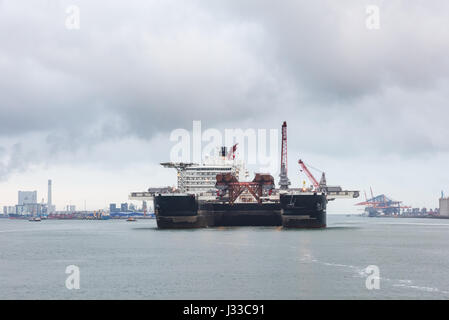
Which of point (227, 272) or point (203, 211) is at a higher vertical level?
point (203, 211)

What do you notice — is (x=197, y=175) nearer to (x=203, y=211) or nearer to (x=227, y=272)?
(x=203, y=211)

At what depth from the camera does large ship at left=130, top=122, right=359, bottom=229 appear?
389ft

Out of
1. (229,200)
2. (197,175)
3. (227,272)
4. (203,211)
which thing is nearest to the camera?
(227,272)

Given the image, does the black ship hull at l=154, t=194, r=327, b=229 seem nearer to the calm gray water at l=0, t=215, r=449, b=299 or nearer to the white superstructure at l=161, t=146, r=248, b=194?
the white superstructure at l=161, t=146, r=248, b=194

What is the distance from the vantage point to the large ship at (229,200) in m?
118

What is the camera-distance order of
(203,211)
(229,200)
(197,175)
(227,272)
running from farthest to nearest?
(197,175)
(229,200)
(203,211)
(227,272)

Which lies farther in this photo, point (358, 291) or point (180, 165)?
point (180, 165)

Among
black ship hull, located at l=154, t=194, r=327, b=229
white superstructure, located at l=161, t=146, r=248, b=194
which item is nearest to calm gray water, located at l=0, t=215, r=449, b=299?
black ship hull, located at l=154, t=194, r=327, b=229

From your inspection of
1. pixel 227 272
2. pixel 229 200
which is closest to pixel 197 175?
pixel 229 200

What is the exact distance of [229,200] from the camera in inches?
5369
